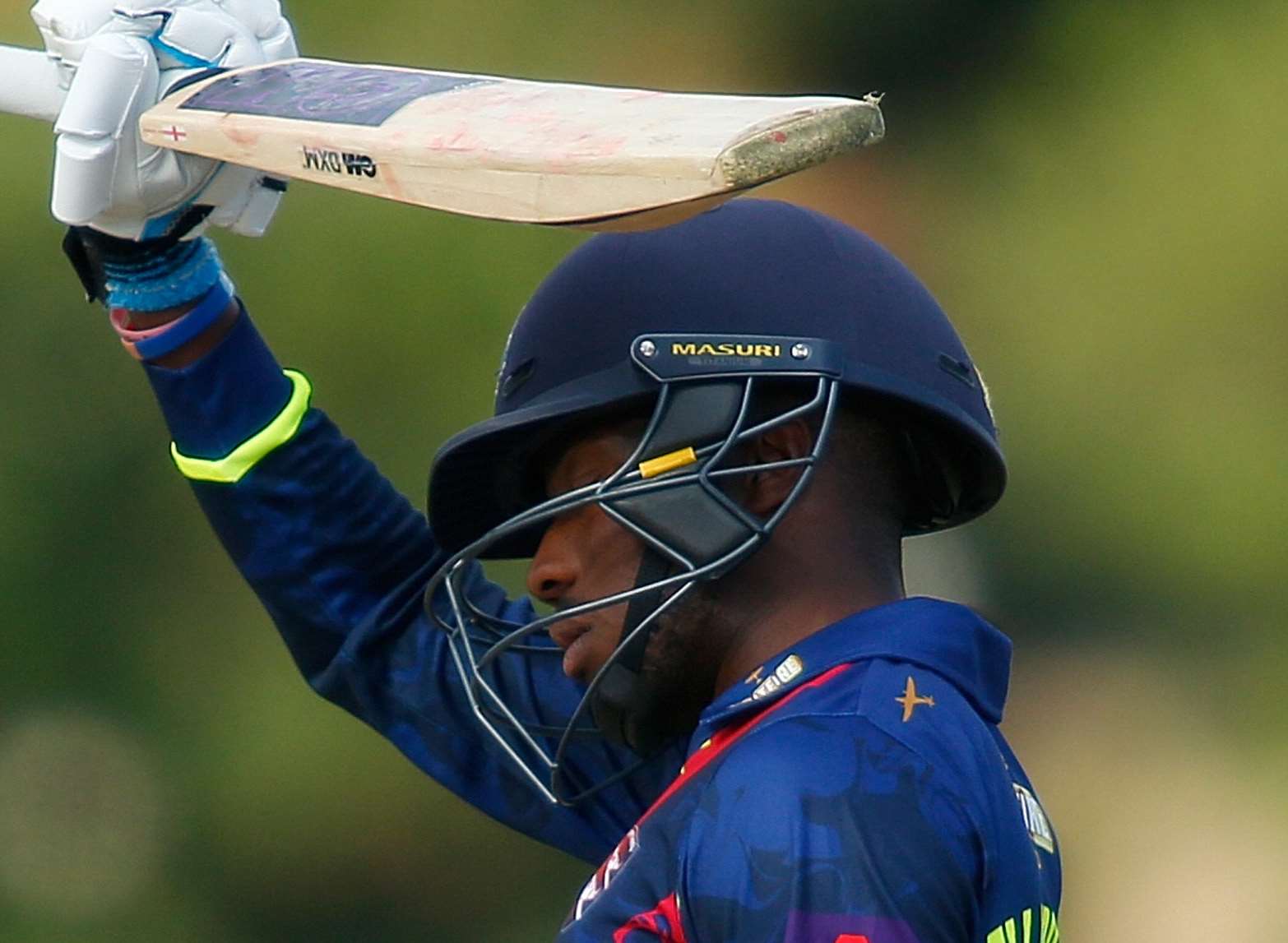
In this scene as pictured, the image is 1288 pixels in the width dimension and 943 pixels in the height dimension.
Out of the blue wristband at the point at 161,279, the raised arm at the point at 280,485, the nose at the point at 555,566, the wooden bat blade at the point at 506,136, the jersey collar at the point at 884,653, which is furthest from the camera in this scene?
the blue wristband at the point at 161,279

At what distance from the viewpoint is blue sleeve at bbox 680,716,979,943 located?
1360 millimetres

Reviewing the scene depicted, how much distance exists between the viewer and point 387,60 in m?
3.55

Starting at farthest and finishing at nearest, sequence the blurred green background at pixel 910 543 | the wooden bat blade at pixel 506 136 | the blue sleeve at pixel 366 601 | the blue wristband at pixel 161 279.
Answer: the blurred green background at pixel 910 543, the blue sleeve at pixel 366 601, the blue wristband at pixel 161 279, the wooden bat blade at pixel 506 136

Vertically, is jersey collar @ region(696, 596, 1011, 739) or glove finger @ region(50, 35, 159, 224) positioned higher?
glove finger @ region(50, 35, 159, 224)

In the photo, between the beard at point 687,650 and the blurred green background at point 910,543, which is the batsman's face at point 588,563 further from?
the blurred green background at point 910,543

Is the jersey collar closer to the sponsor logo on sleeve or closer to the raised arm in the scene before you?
the sponsor logo on sleeve

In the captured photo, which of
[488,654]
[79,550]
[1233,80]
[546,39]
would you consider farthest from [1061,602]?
[488,654]

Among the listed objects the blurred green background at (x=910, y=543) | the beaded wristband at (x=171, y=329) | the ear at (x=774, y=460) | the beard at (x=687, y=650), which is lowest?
the blurred green background at (x=910, y=543)

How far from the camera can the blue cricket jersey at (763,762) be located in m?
1.38

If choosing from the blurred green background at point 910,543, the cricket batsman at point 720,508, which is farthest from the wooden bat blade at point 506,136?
the blurred green background at point 910,543

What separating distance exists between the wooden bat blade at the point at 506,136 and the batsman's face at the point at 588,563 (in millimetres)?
258

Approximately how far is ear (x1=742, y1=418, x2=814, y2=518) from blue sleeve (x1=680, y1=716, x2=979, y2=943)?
207 mm

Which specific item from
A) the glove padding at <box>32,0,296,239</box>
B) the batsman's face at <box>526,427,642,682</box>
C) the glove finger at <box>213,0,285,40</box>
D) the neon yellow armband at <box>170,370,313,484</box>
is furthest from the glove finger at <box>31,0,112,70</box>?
the batsman's face at <box>526,427,642,682</box>

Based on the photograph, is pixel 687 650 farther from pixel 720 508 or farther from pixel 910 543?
pixel 910 543
